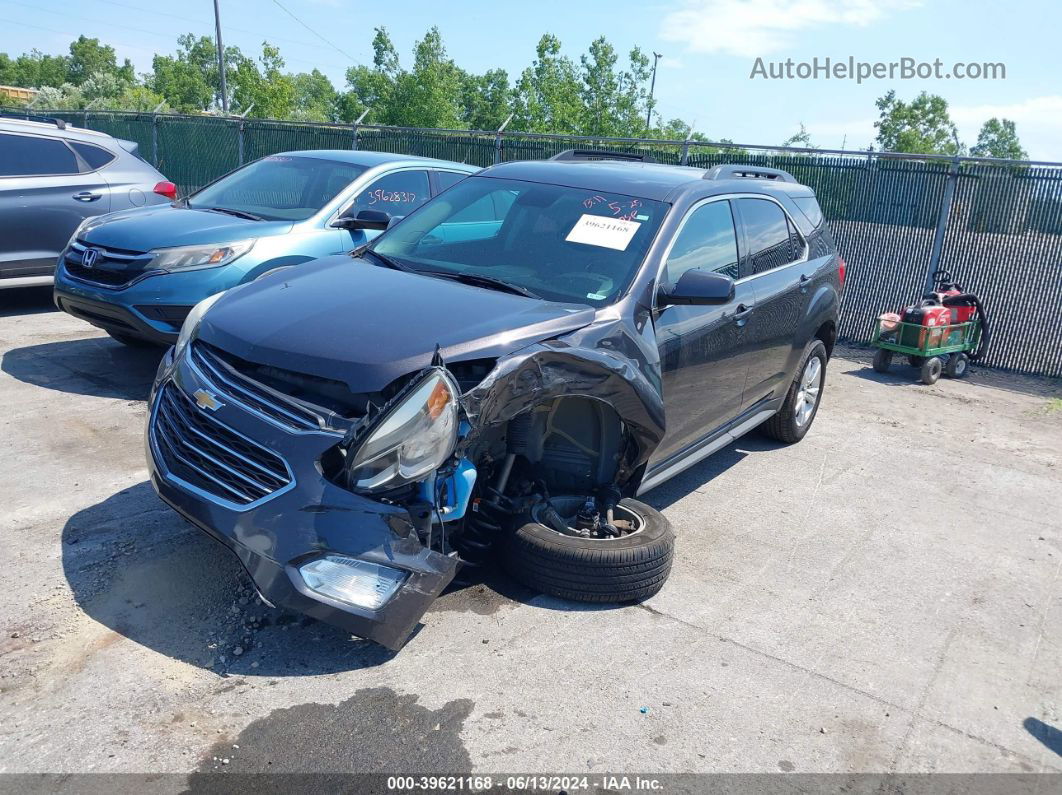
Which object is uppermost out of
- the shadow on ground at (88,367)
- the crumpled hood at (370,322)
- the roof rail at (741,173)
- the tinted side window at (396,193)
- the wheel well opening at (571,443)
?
the roof rail at (741,173)

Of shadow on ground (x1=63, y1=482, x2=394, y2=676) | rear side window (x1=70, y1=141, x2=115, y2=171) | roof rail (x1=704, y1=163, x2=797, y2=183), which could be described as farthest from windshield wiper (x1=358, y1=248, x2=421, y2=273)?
rear side window (x1=70, y1=141, x2=115, y2=171)

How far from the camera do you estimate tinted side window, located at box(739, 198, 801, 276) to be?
5.49 m

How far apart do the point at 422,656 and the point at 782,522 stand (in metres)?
2.65

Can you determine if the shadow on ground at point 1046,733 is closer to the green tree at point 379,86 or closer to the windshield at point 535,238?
the windshield at point 535,238

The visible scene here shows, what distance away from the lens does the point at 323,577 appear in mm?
3178

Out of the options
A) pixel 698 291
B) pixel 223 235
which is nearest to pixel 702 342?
pixel 698 291

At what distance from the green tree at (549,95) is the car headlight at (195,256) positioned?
125 ft

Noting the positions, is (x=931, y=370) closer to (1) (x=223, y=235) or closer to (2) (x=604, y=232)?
(2) (x=604, y=232)

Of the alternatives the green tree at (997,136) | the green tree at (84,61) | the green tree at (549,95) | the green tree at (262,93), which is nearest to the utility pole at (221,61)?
the green tree at (262,93)

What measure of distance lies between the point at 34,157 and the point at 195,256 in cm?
358

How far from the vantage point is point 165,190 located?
367 inches

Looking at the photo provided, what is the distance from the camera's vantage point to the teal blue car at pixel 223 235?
245 inches

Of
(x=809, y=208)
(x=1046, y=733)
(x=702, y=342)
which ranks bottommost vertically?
(x=1046, y=733)

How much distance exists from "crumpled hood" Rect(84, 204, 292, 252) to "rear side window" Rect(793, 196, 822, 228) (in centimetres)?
385
